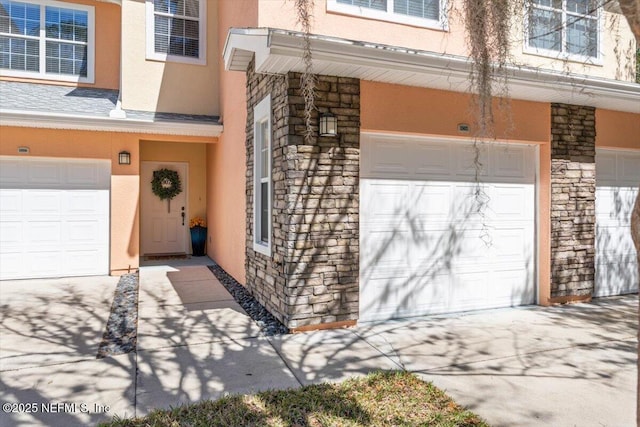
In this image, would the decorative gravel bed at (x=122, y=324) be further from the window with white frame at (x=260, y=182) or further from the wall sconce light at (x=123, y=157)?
the wall sconce light at (x=123, y=157)

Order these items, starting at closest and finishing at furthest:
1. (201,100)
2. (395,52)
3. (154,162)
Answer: (395,52) < (201,100) < (154,162)

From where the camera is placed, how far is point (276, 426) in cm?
290

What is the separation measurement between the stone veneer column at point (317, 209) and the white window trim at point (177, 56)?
5.11 meters

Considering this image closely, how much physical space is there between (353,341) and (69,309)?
13.8 ft

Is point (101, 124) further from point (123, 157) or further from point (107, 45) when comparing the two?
point (107, 45)

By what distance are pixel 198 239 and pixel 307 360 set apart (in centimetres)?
749

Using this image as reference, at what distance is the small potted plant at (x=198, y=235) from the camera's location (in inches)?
428

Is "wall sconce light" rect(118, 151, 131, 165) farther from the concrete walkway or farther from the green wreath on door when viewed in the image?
the concrete walkway

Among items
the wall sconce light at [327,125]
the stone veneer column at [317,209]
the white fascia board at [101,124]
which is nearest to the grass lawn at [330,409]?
the stone veneer column at [317,209]

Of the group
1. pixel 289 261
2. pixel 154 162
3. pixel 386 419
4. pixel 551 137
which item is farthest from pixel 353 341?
pixel 154 162

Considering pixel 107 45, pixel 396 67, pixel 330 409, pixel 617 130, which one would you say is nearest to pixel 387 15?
pixel 396 67

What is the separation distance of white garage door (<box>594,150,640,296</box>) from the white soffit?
48.8 inches

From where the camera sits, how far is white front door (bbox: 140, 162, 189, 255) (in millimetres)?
10789

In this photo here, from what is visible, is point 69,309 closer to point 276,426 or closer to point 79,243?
point 79,243
